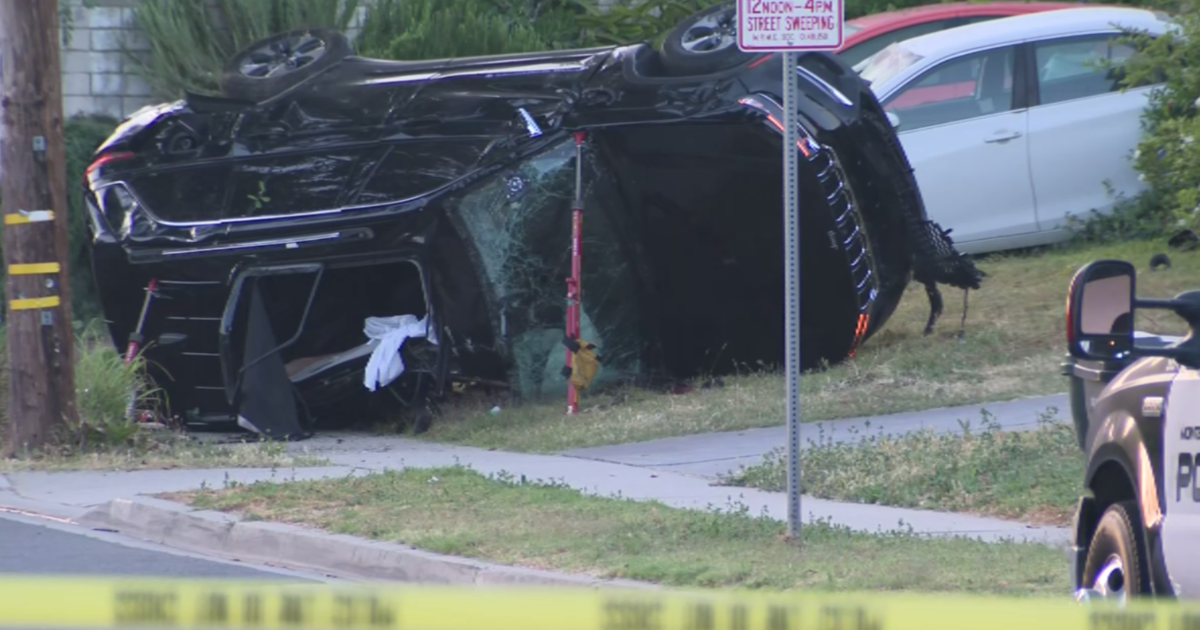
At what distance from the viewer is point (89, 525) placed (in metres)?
9.07

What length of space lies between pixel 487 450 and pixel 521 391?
0.95 metres

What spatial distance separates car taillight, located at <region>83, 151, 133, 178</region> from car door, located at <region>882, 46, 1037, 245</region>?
6.25 metres

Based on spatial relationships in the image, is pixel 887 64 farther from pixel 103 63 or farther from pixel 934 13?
pixel 103 63

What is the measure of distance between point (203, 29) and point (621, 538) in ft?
37.8

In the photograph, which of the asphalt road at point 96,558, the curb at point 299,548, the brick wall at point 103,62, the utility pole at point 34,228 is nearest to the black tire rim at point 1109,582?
the curb at point 299,548

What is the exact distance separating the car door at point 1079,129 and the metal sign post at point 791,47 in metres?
7.08

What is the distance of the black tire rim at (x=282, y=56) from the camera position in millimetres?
13203

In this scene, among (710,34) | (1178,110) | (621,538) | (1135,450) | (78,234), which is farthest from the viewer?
(78,234)

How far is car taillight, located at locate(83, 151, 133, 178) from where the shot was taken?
12.0 metres

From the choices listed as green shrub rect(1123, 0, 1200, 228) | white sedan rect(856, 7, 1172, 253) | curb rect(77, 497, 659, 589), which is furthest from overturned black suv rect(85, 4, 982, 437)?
curb rect(77, 497, 659, 589)

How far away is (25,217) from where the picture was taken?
10570 millimetres

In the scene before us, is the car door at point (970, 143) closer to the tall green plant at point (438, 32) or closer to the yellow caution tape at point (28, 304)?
the tall green plant at point (438, 32)

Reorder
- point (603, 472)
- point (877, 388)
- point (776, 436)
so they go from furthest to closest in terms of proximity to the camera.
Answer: point (877, 388)
point (776, 436)
point (603, 472)

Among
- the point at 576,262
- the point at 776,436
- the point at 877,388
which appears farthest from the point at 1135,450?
the point at 576,262
